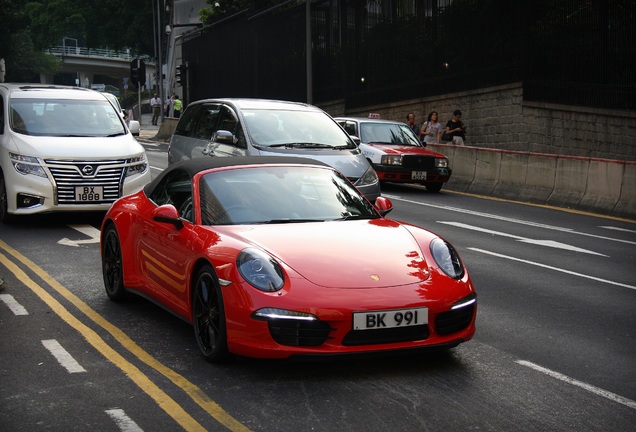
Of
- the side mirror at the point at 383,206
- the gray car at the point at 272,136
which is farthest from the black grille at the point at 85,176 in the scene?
the side mirror at the point at 383,206

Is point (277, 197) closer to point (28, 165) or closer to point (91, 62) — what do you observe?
point (28, 165)

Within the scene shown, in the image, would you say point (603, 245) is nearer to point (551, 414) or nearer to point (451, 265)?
point (451, 265)

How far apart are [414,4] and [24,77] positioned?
10154 cm

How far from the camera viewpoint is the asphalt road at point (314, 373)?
5707 millimetres

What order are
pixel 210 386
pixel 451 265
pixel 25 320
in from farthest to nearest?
pixel 25 320, pixel 451 265, pixel 210 386

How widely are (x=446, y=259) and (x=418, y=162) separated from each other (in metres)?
14.8

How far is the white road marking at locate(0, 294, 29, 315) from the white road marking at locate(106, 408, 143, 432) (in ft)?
9.81

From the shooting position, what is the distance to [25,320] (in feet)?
27.1

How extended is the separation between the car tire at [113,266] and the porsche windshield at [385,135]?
13.8m

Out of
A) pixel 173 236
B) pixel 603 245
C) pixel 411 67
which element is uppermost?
pixel 411 67

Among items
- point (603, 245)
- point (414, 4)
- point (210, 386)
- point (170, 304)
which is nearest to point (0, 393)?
point (210, 386)

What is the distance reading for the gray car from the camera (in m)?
14.9

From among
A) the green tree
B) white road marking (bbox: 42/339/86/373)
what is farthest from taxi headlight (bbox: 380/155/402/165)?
the green tree

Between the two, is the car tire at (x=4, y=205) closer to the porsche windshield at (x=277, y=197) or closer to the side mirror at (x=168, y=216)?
the porsche windshield at (x=277, y=197)
